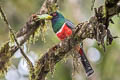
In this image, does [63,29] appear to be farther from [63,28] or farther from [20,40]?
[20,40]

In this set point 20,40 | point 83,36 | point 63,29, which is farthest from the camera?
point 63,29

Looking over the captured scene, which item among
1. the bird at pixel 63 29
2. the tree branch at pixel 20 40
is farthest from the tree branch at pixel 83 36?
the bird at pixel 63 29

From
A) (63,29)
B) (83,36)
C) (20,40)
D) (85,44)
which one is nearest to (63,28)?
(63,29)

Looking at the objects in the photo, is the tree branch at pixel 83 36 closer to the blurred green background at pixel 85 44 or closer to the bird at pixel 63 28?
the bird at pixel 63 28

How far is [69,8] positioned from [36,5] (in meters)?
0.76

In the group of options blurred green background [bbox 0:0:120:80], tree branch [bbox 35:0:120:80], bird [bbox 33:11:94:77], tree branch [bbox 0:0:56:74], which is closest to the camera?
tree branch [bbox 35:0:120:80]

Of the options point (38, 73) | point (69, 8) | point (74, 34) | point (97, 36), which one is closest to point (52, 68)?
point (38, 73)

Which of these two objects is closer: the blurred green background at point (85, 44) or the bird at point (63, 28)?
the bird at point (63, 28)

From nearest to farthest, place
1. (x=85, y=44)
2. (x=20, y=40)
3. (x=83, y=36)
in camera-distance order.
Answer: (x=83, y=36) → (x=20, y=40) → (x=85, y=44)

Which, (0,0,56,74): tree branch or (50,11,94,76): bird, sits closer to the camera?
(0,0,56,74): tree branch

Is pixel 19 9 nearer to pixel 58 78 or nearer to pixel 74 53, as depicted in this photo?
pixel 58 78

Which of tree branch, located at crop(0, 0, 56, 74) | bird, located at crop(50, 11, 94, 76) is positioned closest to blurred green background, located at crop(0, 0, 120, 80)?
bird, located at crop(50, 11, 94, 76)

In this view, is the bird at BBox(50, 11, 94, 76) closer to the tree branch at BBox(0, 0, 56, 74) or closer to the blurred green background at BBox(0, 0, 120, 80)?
the tree branch at BBox(0, 0, 56, 74)

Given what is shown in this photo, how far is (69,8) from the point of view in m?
6.31
